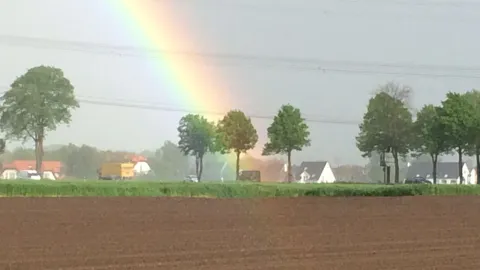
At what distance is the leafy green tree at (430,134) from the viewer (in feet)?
247

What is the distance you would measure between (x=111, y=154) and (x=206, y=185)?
89.1m

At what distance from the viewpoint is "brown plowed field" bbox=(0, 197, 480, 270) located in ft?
58.6

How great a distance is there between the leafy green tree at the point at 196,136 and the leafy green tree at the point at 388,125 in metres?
23.5

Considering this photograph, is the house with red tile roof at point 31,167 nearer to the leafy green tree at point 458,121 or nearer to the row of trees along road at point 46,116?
the row of trees along road at point 46,116

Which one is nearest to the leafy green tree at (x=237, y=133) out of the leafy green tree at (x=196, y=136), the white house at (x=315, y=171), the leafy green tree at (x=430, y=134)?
the leafy green tree at (x=196, y=136)

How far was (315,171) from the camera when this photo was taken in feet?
402

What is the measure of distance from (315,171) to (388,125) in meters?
41.3

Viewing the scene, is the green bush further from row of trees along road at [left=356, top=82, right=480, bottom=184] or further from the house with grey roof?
the house with grey roof

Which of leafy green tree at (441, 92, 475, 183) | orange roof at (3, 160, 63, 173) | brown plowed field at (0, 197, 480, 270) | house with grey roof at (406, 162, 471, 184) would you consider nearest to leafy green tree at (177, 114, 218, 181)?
orange roof at (3, 160, 63, 173)

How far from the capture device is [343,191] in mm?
55312

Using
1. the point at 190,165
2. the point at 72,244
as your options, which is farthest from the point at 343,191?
the point at 190,165

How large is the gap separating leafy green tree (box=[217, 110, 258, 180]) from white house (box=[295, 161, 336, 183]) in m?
29.4

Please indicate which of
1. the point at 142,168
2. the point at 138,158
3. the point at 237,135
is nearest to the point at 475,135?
the point at 237,135

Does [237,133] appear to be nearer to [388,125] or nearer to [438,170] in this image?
[388,125]
